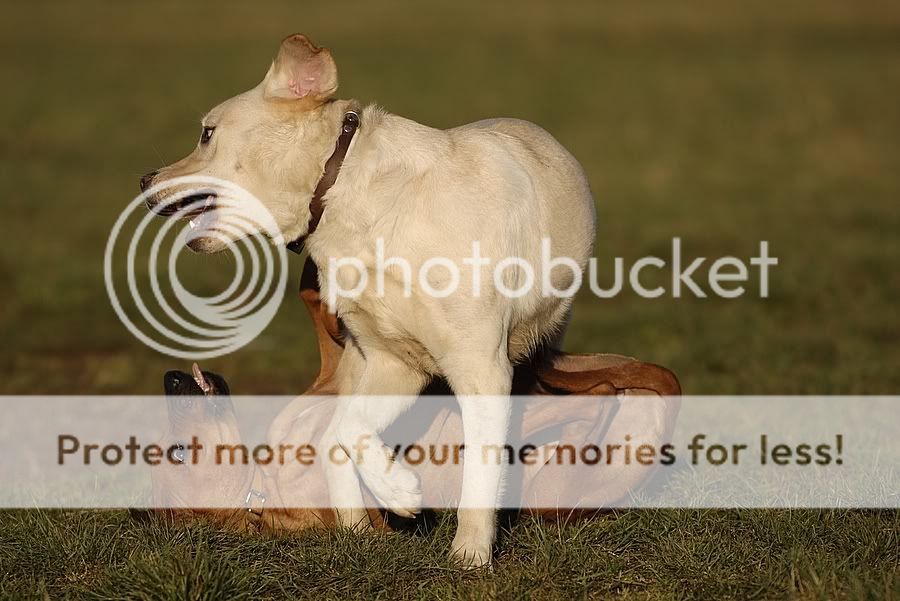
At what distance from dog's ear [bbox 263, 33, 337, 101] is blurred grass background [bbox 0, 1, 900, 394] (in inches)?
179

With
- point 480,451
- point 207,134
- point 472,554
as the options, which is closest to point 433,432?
point 480,451

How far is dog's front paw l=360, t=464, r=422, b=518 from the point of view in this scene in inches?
191

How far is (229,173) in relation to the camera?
194 inches

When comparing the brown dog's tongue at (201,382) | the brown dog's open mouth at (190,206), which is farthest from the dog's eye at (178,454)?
the brown dog's open mouth at (190,206)

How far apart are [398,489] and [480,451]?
38 cm

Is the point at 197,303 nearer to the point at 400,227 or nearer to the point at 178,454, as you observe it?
the point at 178,454

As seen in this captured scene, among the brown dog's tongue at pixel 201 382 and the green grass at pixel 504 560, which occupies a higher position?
the brown dog's tongue at pixel 201 382

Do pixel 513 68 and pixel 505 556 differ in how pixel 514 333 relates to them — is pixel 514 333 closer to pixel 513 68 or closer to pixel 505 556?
pixel 505 556

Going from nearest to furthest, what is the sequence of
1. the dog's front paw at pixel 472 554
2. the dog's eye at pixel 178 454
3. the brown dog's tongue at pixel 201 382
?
the dog's front paw at pixel 472 554 < the dog's eye at pixel 178 454 < the brown dog's tongue at pixel 201 382

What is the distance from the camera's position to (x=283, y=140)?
191 inches

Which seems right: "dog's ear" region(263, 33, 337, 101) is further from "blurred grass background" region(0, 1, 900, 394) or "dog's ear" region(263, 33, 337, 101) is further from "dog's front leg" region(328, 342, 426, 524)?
"blurred grass background" region(0, 1, 900, 394)

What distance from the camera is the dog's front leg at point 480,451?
4.70 meters

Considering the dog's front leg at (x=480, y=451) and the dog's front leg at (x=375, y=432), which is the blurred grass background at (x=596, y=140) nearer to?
the dog's front leg at (x=375, y=432)
